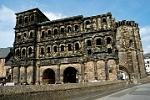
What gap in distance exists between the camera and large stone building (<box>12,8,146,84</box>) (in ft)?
110

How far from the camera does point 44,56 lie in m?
37.8

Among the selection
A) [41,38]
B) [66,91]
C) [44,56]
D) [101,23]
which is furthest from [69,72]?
[66,91]

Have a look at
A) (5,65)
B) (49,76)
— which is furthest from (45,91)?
(5,65)

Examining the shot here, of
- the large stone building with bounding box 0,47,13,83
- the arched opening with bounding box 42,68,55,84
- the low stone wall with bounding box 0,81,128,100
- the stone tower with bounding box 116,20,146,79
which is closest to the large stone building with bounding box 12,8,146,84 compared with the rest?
the arched opening with bounding box 42,68,55,84

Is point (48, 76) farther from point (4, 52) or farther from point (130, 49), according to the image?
point (130, 49)

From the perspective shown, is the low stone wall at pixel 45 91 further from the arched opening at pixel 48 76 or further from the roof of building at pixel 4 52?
the roof of building at pixel 4 52

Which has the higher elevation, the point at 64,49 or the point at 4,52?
the point at 4,52

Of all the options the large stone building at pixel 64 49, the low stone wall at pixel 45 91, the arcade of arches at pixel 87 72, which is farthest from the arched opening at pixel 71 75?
the low stone wall at pixel 45 91

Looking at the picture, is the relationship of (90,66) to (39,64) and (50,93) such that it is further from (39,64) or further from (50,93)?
(50,93)

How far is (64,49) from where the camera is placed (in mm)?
36656

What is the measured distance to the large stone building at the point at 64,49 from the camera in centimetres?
3359

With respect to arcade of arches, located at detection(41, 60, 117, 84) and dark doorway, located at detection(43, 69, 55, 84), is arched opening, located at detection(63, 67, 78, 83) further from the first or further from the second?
dark doorway, located at detection(43, 69, 55, 84)

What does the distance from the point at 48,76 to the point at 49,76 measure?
49cm

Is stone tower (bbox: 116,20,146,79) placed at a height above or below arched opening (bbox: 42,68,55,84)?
above
